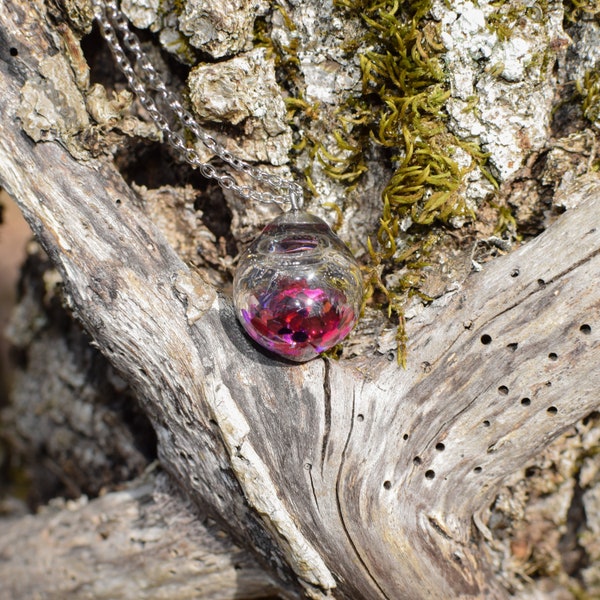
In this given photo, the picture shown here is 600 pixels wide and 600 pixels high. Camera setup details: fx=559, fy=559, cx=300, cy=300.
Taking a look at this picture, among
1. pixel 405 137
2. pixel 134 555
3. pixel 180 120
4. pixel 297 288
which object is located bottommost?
pixel 134 555

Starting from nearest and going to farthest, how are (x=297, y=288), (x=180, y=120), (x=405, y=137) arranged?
1. (x=297, y=288)
2. (x=405, y=137)
3. (x=180, y=120)

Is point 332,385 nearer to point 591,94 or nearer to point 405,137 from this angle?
point 405,137

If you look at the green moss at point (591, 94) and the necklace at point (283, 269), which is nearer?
the necklace at point (283, 269)

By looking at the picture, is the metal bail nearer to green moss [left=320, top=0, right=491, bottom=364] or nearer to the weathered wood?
green moss [left=320, top=0, right=491, bottom=364]

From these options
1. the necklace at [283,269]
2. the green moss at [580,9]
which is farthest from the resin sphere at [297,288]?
the green moss at [580,9]

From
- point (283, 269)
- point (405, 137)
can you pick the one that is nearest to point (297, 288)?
point (283, 269)

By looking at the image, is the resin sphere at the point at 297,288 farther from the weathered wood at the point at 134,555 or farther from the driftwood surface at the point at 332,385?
the weathered wood at the point at 134,555

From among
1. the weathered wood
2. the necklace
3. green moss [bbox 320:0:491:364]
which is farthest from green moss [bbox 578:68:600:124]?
the weathered wood
